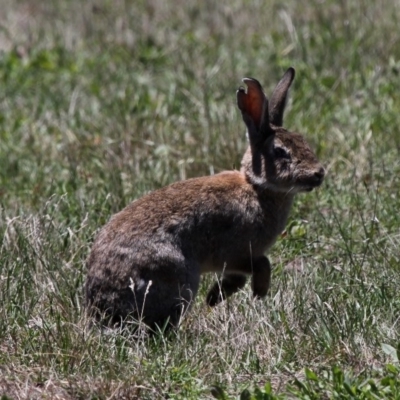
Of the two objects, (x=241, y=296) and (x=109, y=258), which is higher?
(x=109, y=258)

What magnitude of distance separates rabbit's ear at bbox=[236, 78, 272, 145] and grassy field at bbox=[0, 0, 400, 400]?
0.71m

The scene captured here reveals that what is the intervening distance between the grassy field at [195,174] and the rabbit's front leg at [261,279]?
0.27ft

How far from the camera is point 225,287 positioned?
19.7 feet

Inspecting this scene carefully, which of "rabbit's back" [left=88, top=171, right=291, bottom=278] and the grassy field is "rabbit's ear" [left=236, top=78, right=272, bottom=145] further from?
the grassy field

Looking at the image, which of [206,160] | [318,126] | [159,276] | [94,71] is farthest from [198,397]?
[94,71]

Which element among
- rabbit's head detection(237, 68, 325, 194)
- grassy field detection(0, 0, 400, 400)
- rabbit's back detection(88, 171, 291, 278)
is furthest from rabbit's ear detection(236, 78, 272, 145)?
grassy field detection(0, 0, 400, 400)

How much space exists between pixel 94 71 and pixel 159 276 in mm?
5177

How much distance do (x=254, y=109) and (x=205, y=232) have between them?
2.68ft

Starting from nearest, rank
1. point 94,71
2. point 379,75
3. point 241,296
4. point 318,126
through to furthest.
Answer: point 241,296, point 318,126, point 379,75, point 94,71

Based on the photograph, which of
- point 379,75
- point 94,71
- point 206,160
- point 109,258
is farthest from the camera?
point 94,71

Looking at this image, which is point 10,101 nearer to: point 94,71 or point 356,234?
point 94,71

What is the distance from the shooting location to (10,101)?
31.5 feet

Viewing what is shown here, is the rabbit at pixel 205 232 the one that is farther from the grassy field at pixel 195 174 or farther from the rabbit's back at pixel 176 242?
the grassy field at pixel 195 174

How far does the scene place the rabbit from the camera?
5426 mm
